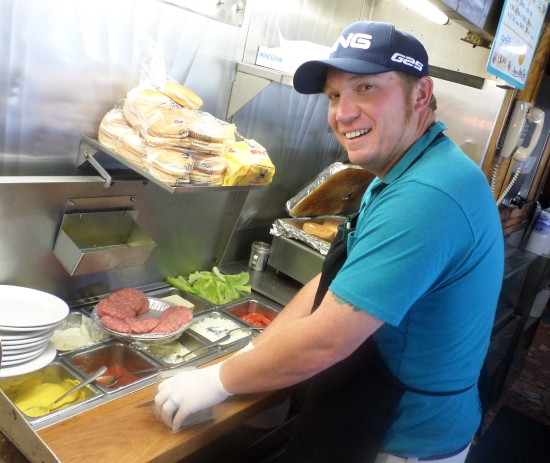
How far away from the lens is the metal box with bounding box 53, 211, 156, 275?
6.43 feet

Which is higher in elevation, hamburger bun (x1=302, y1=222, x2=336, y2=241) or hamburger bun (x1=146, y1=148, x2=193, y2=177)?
hamburger bun (x1=146, y1=148, x2=193, y2=177)

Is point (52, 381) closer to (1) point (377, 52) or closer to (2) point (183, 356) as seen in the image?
(2) point (183, 356)

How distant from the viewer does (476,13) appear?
6.87 feet

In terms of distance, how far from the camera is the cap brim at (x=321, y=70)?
4.50ft

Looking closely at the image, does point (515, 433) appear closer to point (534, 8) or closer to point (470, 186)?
point (534, 8)

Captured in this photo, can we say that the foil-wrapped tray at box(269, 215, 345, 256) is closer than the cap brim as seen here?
No

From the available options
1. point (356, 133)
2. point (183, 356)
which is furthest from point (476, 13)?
point (183, 356)

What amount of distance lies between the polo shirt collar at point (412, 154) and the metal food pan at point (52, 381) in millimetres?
1221

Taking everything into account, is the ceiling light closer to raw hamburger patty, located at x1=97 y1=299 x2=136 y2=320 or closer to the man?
the man

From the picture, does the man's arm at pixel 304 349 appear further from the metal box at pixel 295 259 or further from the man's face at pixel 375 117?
the metal box at pixel 295 259

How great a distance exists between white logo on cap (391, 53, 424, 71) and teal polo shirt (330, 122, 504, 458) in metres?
0.19

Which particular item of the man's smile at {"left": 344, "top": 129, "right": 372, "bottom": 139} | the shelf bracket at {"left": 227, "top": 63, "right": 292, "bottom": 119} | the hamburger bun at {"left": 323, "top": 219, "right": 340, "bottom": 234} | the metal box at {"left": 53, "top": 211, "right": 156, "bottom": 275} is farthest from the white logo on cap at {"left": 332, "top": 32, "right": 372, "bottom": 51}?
the hamburger bun at {"left": 323, "top": 219, "right": 340, "bottom": 234}

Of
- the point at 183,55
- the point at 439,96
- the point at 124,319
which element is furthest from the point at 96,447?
the point at 439,96

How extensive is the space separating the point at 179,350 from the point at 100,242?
1.95ft
